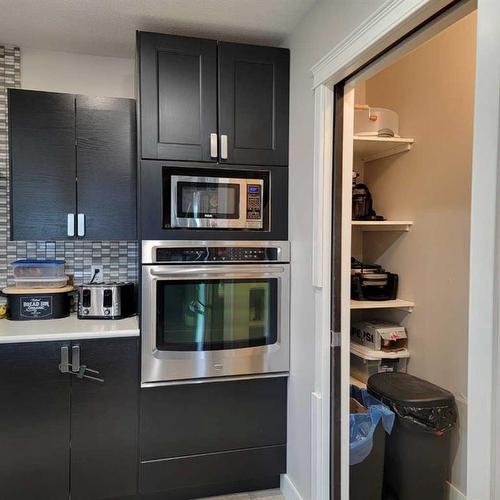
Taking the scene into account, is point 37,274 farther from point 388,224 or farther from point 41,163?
point 388,224

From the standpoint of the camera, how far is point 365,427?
1974mm

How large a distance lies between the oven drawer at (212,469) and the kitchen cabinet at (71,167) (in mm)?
1200

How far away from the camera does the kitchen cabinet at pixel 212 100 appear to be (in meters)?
2.01

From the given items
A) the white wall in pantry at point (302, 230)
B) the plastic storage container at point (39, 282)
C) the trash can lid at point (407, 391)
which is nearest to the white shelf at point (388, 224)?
the white wall in pantry at point (302, 230)

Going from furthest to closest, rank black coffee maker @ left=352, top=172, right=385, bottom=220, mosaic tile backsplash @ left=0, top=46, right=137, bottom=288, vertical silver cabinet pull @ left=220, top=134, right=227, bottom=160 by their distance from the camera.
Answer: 1. black coffee maker @ left=352, top=172, right=385, bottom=220
2. mosaic tile backsplash @ left=0, top=46, right=137, bottom=288
3. vertical silver cabinet pull @ left=220, top=134, right=227, bottom=160

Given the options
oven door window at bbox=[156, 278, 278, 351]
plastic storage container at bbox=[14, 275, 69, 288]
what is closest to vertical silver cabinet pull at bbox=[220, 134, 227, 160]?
oven door window at bbox=[156, 278, 278, 351]

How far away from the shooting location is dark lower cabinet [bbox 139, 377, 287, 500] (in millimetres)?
2033

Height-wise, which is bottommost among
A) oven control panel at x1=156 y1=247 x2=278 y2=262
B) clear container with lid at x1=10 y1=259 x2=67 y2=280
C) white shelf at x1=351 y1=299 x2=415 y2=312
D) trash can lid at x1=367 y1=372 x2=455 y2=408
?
trash can lid at x1=367 y1=372 x2=455 y2=408

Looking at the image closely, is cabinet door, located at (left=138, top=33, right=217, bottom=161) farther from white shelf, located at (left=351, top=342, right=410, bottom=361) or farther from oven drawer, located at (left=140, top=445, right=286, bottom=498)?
oven drawer, located at (left=140, top=445, right=286, bottom=498)

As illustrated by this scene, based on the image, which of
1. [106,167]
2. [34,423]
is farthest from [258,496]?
[106,167]

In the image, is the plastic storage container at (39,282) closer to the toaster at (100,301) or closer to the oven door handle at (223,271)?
the toaster at (100,301)

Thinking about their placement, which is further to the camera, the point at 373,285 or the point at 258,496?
the point at 373,285

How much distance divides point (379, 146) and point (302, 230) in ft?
2.71

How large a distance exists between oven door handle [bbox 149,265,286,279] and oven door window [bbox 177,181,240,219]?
0.89 feet
